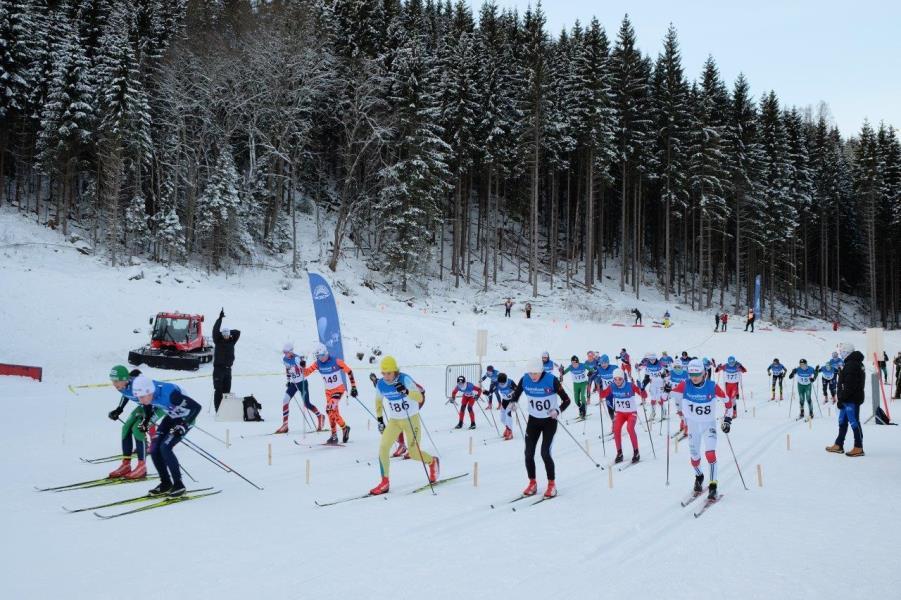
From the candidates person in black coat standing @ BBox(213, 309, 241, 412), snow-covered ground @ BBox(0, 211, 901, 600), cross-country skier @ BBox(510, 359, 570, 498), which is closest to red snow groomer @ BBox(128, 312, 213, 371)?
snow-covered ground @ BBox(0, 211, 901, 600)

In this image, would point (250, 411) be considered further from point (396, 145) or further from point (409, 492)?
point (396, 145)

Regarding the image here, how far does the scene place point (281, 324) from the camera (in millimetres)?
28781

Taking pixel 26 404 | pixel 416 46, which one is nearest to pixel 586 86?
pixel 416 46

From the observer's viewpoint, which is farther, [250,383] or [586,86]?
[586,86]

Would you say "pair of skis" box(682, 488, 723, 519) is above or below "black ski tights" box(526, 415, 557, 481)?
below

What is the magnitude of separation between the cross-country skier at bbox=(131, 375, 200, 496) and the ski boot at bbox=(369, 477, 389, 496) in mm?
2575

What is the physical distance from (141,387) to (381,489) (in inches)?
142

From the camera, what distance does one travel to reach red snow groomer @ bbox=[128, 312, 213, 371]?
21.6m

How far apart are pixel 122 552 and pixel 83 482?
11.9 feet

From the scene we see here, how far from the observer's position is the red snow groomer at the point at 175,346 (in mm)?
21562

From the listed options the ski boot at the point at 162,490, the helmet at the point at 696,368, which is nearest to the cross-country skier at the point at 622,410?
the helmet at the point at 696,368

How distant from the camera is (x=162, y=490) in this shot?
825cm

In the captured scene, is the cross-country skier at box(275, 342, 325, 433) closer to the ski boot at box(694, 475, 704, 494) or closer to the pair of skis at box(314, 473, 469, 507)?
the pair of skis at box(314, 473, 469, 507)

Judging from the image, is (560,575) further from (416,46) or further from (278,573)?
(416,46)
